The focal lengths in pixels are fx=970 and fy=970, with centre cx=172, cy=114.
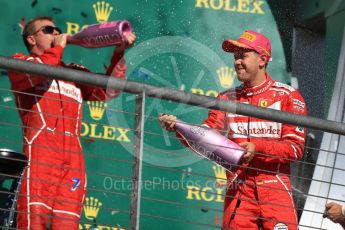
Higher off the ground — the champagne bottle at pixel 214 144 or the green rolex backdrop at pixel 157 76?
the green rolex backdrop at pixel 157 76

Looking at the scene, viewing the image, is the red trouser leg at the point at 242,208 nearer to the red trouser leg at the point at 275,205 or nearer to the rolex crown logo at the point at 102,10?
the red trouser leg at the point at 275,205

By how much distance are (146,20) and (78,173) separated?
5.37 ft

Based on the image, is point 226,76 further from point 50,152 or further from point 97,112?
point 50,152

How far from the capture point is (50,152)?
531 cm

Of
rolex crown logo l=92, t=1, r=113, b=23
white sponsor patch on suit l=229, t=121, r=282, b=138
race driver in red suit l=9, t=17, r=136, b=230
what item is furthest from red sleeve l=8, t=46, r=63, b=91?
rolex crown logo l=92, t=1, r=113, b=23

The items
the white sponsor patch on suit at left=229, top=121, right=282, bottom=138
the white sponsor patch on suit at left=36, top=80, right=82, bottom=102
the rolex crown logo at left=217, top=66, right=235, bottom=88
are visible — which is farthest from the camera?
the rolex crown logo at left=217, top=66, right=235, bottom=88

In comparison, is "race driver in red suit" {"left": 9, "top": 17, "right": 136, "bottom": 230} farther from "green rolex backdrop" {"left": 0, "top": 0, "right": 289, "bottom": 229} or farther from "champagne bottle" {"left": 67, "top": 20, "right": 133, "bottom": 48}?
"green rolex backdrop" {"left": 0, "top": 0, "right": 289, "bottom": 229}

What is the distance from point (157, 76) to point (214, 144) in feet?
6.13

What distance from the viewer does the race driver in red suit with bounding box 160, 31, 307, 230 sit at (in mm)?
5117

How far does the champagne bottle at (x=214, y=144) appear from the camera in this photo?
4781 millimetres

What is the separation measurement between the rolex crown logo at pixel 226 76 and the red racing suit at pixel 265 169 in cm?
129

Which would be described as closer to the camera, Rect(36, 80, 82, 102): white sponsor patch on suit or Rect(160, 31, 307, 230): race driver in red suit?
Rect(160, 31, 307, 230): race driver in red suit

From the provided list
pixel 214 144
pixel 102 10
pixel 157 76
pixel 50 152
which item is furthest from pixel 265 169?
pixel 102 10

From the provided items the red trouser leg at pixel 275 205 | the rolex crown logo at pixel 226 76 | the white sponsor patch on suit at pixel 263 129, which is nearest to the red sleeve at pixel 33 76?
the white sponsor patch on suit at pixel 263 129
